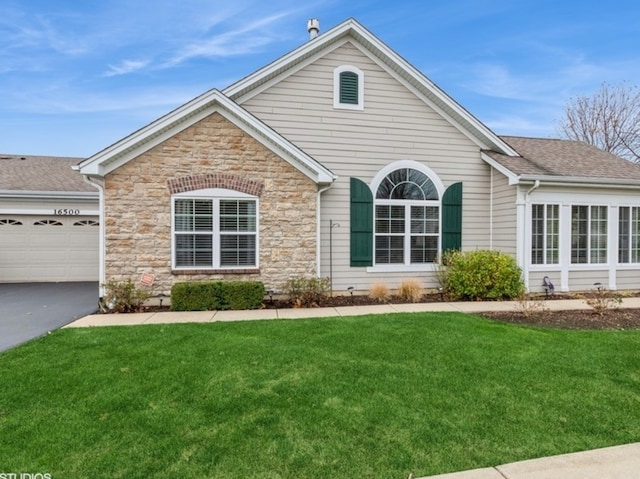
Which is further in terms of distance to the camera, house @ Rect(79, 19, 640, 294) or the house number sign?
the house number sign

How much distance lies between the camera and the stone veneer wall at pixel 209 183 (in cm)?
836

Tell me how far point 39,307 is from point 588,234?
13936mm

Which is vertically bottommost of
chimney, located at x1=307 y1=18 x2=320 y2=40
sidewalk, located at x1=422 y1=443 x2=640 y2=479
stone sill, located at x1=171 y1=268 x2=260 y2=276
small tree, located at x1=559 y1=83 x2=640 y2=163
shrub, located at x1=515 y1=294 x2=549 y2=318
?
sidewalk, located at x1=422 y1=443 x2=640 y2=479

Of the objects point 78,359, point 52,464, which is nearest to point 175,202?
point 78,359

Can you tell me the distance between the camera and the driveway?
6600mm

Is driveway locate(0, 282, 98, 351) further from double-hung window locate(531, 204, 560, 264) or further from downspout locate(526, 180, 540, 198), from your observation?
double-hung window locate(531, 204, 560, 264)

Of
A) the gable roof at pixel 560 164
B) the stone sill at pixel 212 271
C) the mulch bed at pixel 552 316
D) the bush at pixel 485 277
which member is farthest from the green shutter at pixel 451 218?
the stone sill at pixel 212 271

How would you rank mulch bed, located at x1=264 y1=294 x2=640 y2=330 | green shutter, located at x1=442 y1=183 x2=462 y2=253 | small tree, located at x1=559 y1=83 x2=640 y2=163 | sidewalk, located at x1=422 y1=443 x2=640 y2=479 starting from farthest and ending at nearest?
small tree, located at x1=559 y1=83 x2=640 y2=163
green shutter, located at x1=442 y1=183 x2=462 y2=253
mulch bed, located at x1=264 y1=294 x2=640 y2=330
sidewalk, located at x1=422 y1=443 x2=640 y2=479

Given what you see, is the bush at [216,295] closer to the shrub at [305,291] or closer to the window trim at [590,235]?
the shrub at [305,291]

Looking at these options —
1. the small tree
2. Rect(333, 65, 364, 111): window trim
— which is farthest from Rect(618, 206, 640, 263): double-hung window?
the small tree

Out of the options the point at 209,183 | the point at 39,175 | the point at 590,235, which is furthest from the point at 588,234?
the point at 39,175

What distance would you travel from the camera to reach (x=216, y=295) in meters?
8.31

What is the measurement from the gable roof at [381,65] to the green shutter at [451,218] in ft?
5.59

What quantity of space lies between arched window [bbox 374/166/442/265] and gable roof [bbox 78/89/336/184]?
212 cm
